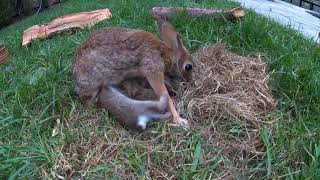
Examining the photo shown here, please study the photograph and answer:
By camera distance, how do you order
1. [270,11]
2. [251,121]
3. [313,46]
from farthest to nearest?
[270,11], [313,46], [251,121]

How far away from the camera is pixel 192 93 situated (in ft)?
12.8

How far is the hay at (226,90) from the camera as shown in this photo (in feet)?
12.1

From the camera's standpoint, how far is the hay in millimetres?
3695

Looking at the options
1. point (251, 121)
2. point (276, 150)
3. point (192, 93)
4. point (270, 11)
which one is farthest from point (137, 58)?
point (270, 11)

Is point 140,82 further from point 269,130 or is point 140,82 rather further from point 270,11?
point 270,11

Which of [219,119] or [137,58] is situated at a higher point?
[137,58]

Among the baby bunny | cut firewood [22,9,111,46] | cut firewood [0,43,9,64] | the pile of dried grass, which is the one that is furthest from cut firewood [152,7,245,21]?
the baby bunny

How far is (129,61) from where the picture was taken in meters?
3.67

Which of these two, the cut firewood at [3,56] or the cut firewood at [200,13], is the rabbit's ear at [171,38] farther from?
the cut firewood at [3,56]

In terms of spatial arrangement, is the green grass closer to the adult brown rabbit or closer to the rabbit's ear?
the adult brown rabbit

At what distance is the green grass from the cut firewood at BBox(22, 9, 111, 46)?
202 cm

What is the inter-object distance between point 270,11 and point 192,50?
153 inches

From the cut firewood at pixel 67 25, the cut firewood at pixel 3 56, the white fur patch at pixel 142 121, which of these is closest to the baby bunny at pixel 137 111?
the white fur patch at pixel 142 121

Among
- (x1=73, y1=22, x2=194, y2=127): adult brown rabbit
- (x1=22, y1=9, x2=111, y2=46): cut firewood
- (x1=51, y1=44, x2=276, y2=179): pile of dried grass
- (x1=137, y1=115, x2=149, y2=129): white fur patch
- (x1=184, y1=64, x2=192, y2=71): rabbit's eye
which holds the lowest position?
(x1=22, y1=9, x2=111, y2=46): cut firewood
